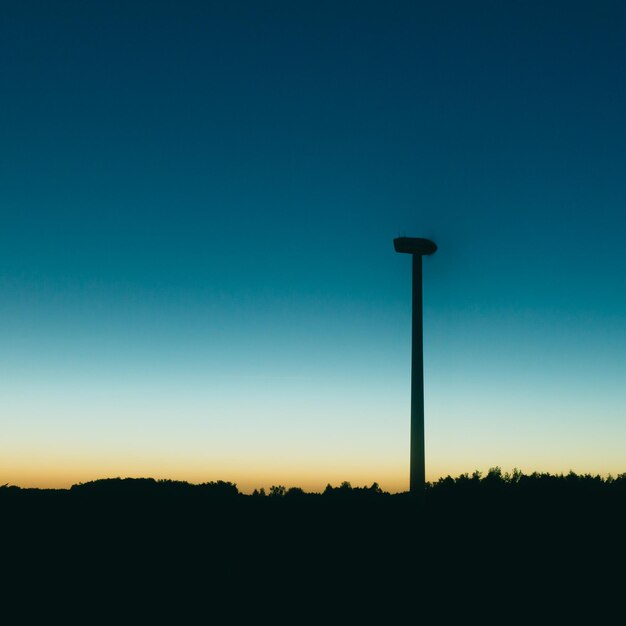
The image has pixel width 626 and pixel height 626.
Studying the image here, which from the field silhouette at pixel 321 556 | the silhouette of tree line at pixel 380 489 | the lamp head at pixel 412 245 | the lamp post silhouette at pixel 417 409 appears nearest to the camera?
the field silhouette at pixel 321 556

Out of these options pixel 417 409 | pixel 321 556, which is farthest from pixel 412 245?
pixel 321 556

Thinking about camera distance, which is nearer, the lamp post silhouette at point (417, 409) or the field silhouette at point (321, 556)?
the field silhouette at point (321, 556)

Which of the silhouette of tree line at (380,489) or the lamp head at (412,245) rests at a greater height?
the lamp head at (412,245)

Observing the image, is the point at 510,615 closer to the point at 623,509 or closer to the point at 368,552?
the point at 368,552

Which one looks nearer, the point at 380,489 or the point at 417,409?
the point at 417,409

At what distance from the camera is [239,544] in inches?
1256

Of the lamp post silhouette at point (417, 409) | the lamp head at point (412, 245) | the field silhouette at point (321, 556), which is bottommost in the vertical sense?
the field silhouette at point (321, 556)

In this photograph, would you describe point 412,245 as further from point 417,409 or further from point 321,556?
point 321,556

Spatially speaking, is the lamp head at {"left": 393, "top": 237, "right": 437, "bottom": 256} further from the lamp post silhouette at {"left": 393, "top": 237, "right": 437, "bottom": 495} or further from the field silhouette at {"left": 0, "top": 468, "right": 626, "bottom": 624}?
the field silhouette at {"left": 0, "top": 468, "right": 626, "bottom": 624}

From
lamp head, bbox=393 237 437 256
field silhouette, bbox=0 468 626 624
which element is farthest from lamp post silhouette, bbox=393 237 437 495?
lamp head, bbox=393 237 437 256

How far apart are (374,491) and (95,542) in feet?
162

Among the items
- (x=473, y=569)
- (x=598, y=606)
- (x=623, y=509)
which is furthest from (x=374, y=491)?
(x=598, y=606)

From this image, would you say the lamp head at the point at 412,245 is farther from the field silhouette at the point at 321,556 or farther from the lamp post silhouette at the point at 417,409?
the field silhouette at the point at 321,556

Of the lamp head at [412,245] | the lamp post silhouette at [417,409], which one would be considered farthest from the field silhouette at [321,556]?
the lamp head at [412,245]
